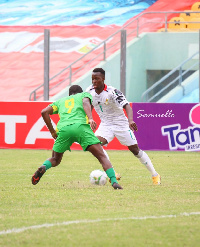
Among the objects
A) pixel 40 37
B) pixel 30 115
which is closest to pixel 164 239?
pixel 30 115

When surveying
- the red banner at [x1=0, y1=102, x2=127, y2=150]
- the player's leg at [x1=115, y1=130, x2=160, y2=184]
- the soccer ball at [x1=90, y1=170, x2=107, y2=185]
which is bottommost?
the red banner at [x1=0, y1=102, x2=127, y2=150]

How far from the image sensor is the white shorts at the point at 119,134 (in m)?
10.7

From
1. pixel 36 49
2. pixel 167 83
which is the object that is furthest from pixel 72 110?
pixel 36 49

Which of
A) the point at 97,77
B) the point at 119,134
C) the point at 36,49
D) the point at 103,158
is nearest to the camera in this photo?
the point at 103,158

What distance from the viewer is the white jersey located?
10531 mm

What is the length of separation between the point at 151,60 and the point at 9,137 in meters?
8.83

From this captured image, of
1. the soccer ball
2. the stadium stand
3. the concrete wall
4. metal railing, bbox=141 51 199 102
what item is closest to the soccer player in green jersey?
the soccer ball

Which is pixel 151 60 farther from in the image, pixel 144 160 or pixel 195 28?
pixel 144 160

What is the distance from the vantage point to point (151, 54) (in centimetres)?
2592

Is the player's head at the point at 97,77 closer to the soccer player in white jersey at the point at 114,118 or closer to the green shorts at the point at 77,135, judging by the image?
the soccer player in white jersey at the point at 114,118

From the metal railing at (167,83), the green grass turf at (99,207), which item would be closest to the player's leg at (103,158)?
the green grass turf at (99,207)

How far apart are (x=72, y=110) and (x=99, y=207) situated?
2055mm

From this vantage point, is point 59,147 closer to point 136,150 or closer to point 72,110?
point 72,110

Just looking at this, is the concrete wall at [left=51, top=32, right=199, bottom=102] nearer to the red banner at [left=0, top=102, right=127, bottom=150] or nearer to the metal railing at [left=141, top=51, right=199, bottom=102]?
the metal railing at [left=141, top=51, right=199, bottom=102]
